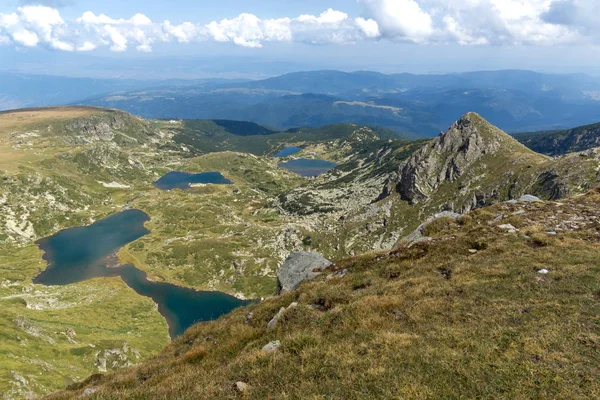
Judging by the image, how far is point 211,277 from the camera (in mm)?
155125

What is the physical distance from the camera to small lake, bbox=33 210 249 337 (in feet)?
429

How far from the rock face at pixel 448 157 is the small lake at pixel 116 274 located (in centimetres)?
10316

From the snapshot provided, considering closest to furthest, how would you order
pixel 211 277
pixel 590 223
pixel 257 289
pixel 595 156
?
pixel 590 223, pixel 595 156, pixel 257 289, pixel 211 277

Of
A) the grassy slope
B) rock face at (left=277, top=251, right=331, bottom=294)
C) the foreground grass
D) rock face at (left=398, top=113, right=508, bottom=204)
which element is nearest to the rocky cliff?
rock face at (left=398, top=113, right=508, bottom=204)

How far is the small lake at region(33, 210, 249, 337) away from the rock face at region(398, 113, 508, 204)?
10316 cm

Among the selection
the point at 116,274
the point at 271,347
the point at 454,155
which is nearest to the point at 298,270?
the point at 271,347

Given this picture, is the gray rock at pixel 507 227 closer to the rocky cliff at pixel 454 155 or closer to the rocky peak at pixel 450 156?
the rocky peak at pixel 450 156

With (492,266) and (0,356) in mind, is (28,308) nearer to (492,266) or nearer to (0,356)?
(0,356)

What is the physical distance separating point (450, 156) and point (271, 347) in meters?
174

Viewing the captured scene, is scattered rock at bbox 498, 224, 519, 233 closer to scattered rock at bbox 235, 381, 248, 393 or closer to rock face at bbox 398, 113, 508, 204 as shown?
scattered rock at bbox 235, 381, 248, 393

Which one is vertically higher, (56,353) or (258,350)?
(258,350)

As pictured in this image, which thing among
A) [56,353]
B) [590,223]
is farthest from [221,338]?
[56,353]

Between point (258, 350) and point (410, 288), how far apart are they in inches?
435

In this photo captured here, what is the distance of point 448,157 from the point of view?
167 meters
